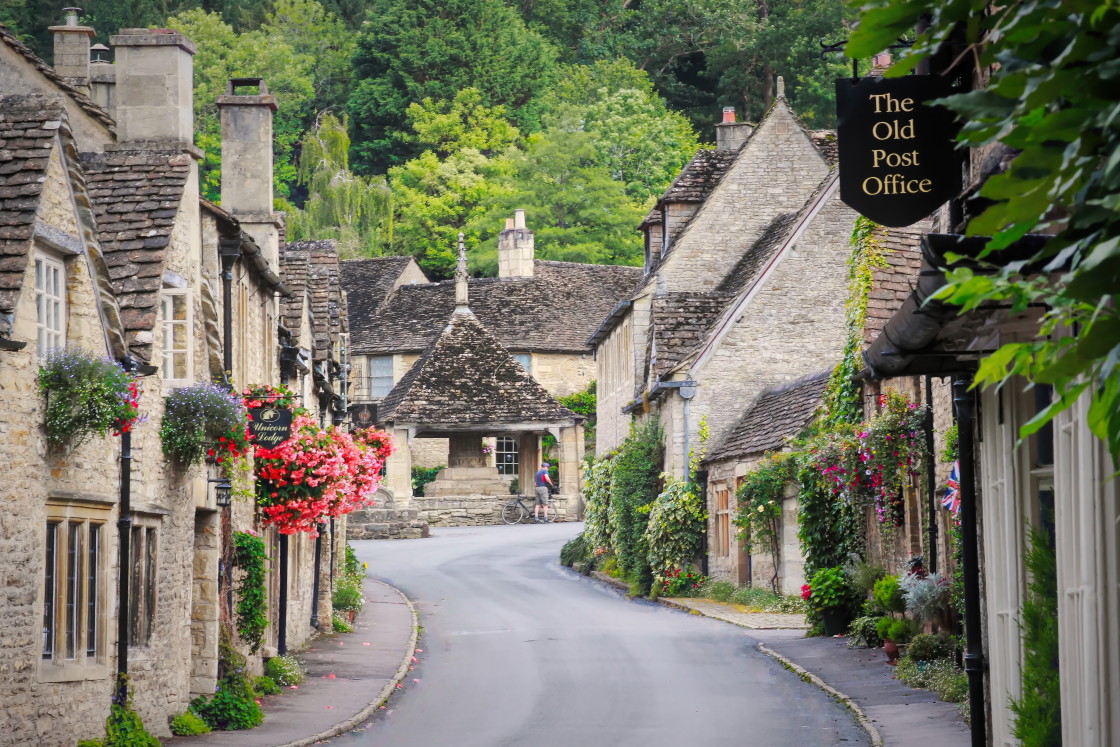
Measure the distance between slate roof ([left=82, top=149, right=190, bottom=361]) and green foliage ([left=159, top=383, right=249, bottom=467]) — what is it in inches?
41.6

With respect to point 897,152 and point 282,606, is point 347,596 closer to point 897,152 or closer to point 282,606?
point 282,606

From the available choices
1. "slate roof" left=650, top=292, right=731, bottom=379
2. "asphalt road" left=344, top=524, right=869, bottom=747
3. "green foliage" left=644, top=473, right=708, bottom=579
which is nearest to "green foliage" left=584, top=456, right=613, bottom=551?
"asphalt road" left=344, top=524, right=869, bottom=747

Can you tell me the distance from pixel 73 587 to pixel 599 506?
2497 cm

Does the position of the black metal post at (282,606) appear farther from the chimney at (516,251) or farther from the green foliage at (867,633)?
the chimney at (516,251)

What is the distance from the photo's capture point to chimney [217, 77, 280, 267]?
21.0m

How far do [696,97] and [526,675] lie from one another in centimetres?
6046

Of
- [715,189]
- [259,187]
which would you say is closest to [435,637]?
[259,187]

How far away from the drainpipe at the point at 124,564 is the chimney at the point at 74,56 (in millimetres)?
11461

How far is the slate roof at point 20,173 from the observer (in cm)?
1152

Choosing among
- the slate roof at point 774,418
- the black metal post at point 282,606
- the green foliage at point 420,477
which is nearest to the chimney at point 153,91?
the black metal post at point 282,606

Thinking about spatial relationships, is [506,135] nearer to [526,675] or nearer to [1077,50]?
[526,675]

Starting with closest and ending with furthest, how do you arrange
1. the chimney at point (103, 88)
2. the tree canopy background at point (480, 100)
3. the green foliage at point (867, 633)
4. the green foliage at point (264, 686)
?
1. the green foliage at point (264, 686)
2. the green foliage at point (867, 633)
3. the chimney at point (103, 88)
4. the tree canopy background at point (480, 100)

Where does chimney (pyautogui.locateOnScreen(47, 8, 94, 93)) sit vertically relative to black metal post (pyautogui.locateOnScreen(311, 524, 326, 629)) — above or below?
above

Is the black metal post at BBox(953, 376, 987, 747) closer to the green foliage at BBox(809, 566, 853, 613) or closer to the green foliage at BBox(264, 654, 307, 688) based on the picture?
the green foliage at BBox(264, 654, 307, 688)
